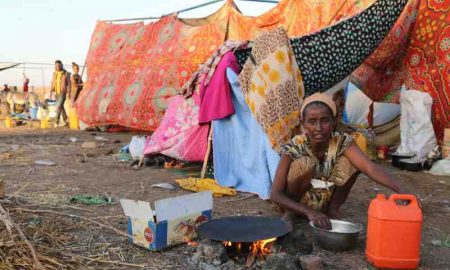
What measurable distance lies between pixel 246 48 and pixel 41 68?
688 inches

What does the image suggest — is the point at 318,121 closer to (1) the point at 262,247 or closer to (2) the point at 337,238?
(2) the point at 337,238

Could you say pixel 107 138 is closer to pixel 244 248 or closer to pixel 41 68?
pixel 244 248

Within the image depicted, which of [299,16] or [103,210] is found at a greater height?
[299,16]

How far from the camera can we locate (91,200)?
3.30 meters

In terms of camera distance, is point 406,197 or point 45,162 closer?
point 406,197

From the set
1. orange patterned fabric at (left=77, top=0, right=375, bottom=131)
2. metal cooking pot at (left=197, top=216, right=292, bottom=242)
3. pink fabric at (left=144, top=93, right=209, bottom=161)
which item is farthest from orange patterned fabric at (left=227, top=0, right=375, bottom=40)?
metal cooking pot at (left=197, top=216, right=292, bottom=242)

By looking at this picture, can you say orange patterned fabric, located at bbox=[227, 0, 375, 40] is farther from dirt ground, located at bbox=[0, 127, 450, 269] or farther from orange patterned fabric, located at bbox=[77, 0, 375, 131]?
dirt ground, located at bbox=[0, 127, 450, 269]

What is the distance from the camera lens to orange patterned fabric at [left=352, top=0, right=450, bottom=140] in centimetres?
464

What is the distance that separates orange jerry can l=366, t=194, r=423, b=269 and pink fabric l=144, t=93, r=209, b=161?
2554 millimetres

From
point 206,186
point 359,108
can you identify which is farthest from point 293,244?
point 359,108

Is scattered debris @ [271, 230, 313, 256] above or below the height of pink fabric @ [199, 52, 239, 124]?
below

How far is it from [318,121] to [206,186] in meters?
1.62

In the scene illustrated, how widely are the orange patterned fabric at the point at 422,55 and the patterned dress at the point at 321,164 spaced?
276cm

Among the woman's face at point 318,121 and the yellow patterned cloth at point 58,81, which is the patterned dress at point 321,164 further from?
the yellow patterned cloth at point 58,81
